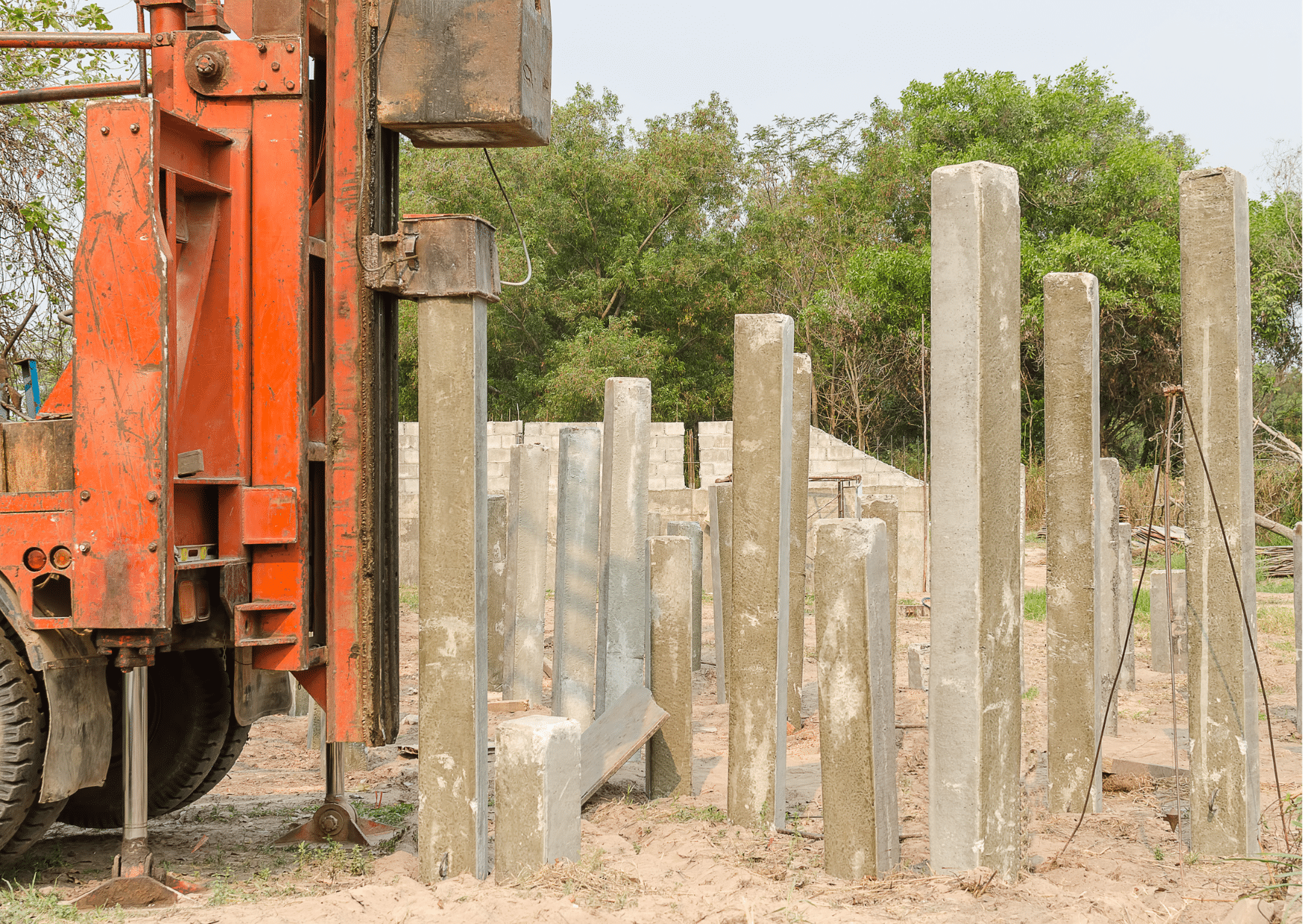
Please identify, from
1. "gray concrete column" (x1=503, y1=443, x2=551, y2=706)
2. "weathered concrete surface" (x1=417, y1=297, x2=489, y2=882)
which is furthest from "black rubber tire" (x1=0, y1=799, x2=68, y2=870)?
"gray concrete column" (x1=503, y1=443, x2=551, y2=706)

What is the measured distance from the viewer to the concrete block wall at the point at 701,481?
1490 centimetres

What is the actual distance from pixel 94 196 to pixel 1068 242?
19838 millimetres

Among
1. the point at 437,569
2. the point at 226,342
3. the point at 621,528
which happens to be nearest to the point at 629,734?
the point at 621,528

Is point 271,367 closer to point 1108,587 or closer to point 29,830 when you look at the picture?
point 29,830

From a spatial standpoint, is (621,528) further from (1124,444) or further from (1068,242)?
(1124,444)

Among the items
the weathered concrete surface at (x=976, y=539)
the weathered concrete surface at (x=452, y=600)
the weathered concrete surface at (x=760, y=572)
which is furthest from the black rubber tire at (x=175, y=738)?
the weathered concrete surface at (x=976, y=539)

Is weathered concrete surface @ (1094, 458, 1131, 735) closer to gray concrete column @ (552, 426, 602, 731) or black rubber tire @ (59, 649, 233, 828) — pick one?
gray concrete column @ (552, 426, 602, 731)

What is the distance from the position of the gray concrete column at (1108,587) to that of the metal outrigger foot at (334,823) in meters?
3.13

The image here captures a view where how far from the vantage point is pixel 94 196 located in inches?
138

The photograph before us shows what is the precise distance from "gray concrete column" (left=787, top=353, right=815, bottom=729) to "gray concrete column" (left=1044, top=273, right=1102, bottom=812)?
195 centimetres

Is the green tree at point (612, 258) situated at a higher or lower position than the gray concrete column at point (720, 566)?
higher

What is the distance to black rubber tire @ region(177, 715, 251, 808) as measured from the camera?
195 inches

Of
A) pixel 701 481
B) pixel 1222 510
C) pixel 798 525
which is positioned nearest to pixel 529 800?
pixel 1222 510

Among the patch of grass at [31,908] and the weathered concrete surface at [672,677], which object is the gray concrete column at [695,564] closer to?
the weathered concrete surface at [672,677]
